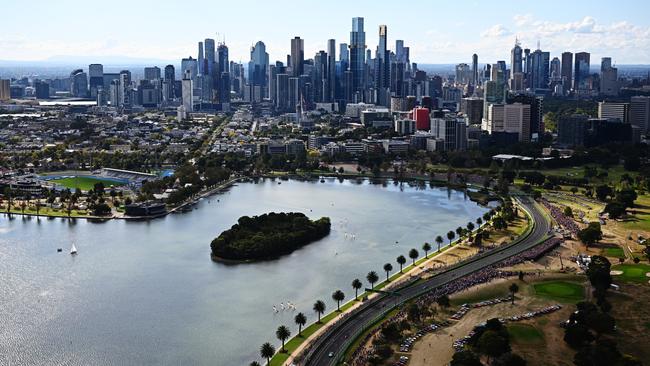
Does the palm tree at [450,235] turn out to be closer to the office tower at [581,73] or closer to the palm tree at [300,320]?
the palm tree at [300,320]

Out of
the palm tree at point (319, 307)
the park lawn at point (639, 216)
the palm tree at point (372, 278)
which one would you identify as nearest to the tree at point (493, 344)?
the palm tree at point (319, 307)

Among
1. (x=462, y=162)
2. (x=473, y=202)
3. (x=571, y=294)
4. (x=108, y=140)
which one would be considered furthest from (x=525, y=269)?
(x=108, y=140)

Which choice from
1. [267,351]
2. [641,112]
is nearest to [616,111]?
[641,112]

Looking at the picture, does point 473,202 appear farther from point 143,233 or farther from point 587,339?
point 587,339

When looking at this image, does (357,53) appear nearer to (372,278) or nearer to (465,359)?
(372,278)

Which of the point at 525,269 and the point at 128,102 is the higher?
the point at 128,102

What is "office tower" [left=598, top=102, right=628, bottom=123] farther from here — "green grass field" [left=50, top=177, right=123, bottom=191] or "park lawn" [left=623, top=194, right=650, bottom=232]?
"green grass field" [left=50, top=177, right=123, bottom=191]
